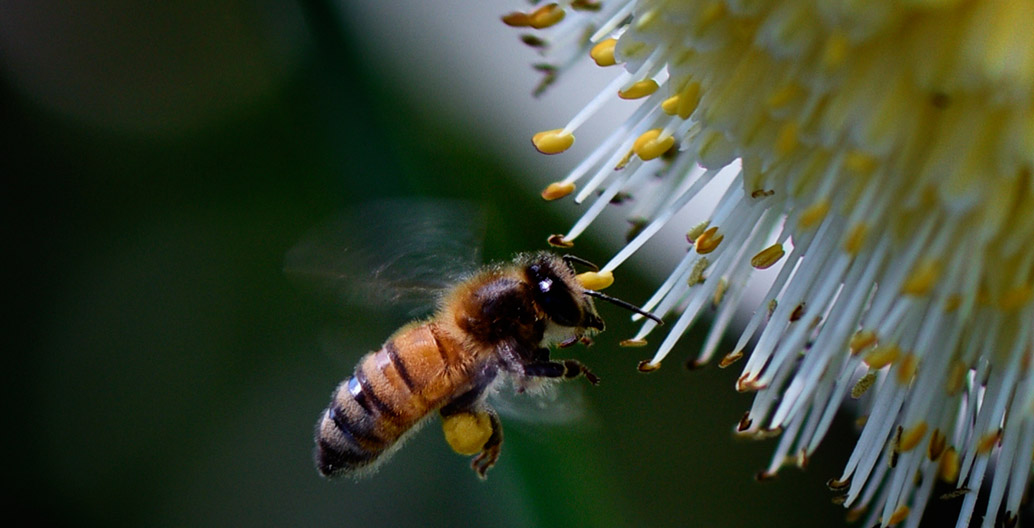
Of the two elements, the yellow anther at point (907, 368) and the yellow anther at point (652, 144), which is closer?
the yellow anther at point (907, 368)

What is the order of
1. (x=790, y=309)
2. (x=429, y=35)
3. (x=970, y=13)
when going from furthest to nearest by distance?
(x=429, y=35) → (x=790, y=309) → (x=970, y=13)

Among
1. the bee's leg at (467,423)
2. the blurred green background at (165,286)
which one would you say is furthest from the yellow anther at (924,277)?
the blurred green background at (165,286)

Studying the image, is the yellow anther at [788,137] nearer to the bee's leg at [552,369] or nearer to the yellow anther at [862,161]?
the yellow anther at [862,161]

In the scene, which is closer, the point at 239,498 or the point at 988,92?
the point at 988,92

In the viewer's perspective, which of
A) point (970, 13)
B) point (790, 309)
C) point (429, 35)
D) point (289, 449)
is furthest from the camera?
point (289, 449)

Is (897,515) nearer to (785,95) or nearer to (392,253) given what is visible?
(785,95)

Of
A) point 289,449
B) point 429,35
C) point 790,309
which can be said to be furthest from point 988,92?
point 289,449

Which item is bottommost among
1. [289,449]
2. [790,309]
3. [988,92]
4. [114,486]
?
[114,486]

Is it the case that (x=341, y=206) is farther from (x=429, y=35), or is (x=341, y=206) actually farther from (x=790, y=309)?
(x=790, y=309)

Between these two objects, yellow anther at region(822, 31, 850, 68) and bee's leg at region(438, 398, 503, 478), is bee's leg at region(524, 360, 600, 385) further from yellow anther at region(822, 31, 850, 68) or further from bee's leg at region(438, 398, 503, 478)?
yellow anther at region(822, 31, 850, 68)
